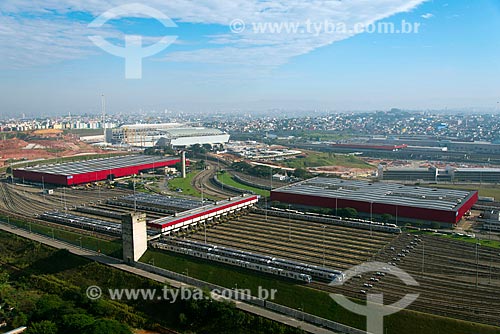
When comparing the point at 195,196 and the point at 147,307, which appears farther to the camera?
the point at 195,196

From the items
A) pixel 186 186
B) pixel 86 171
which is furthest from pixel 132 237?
pixel 86 171

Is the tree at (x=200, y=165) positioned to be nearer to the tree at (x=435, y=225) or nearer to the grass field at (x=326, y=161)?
the grass field at (x=326, y=161)

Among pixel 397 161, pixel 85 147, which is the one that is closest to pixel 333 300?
pixel 397 161

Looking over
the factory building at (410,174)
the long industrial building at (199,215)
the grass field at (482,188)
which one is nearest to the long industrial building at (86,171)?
the long industrial building at (199,215)

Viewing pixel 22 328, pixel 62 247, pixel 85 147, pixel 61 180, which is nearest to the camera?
pixel 22 328

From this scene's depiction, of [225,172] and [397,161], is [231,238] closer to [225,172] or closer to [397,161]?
[225,172]

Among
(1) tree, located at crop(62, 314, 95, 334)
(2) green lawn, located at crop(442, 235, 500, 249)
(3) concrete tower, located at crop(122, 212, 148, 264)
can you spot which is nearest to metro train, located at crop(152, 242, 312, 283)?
(3) concrete tower, located at crop(122, 212, 148, 264)

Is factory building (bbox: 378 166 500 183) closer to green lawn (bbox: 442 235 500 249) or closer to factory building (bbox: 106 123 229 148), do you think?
green lawn (bbox: 442 235 500 249)
